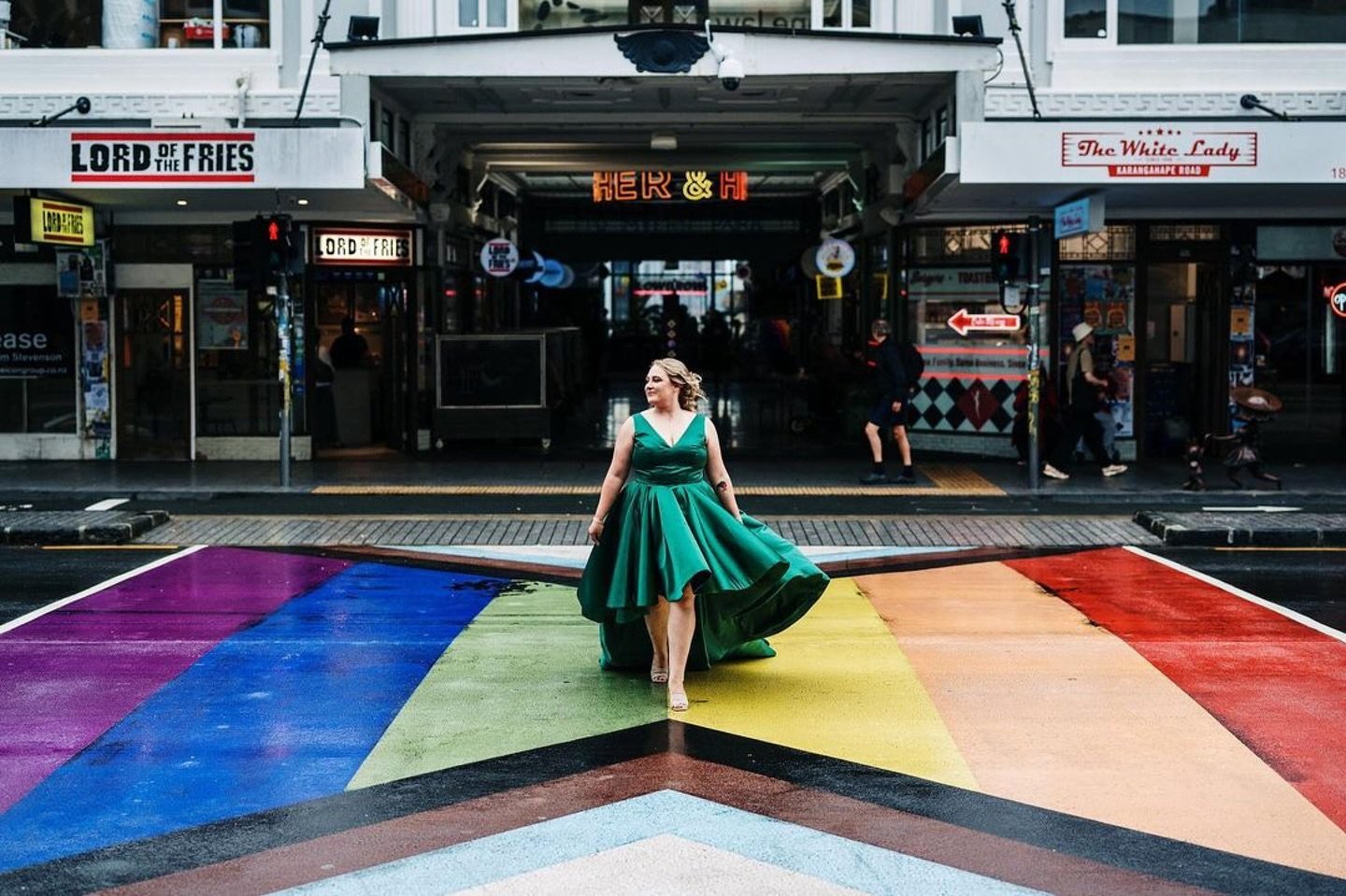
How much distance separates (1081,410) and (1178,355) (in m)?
3.45

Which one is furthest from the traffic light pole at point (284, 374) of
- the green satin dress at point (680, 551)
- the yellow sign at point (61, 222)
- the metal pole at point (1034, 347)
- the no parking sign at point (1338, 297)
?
the no parking sign at point (1338, 297)

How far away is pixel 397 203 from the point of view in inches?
828

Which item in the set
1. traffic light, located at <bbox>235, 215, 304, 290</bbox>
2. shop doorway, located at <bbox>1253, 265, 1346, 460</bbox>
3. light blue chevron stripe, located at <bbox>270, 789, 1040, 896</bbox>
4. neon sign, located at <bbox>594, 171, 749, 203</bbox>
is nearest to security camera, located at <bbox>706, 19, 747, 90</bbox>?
neon sign, located at <bbox>594, 171, 749, 203</bbox>

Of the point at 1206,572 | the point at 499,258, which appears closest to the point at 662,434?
the point at 1206,572

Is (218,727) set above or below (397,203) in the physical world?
below

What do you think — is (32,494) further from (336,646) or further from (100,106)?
(336,646)

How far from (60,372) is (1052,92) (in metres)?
13.1

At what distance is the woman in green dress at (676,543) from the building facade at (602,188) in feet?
36.3

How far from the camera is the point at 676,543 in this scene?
8.16m

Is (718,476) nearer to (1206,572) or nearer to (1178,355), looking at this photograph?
(1206,572)

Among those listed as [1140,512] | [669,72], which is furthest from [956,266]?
[1140,512]

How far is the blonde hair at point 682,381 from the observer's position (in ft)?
27.8

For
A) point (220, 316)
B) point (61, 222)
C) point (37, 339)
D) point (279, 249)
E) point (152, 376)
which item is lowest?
point (152, 376)

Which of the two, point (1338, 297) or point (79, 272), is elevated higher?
point (79, 272)
